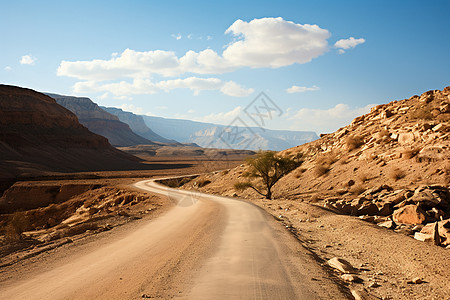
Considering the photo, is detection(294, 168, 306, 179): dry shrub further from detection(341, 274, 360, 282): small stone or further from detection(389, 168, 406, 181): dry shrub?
detection(341, 274, 360, 282): small stone

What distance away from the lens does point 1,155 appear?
2438 inches

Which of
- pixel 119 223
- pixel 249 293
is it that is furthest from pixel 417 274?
pixel 119 223

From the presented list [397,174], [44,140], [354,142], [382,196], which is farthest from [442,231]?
[44,140]

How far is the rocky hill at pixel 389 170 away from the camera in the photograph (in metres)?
13.4

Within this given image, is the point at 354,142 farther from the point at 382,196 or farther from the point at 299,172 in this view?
the point at 382,196

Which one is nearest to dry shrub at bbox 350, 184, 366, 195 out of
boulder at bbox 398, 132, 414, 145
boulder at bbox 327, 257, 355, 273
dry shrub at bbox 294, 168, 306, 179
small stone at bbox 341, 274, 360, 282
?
boulder at bbox 398, 132, 414, 145

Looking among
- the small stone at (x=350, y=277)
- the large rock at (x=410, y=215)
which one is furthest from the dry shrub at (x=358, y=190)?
the small stone at (x=350, y=277)

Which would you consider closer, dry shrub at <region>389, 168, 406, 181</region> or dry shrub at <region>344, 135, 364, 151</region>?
dry shrub at <region>389, 168, 406, 181</region>

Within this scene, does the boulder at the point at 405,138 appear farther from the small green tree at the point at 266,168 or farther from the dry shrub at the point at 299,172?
the small green tree at the point at 266,168

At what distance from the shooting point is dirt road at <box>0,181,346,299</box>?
18.6 feet

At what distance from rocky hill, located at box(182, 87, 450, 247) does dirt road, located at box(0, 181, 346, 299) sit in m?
5.41

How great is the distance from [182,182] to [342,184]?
101ft

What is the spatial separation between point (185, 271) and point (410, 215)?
34.3 feet

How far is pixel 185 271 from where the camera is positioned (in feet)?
22.5
